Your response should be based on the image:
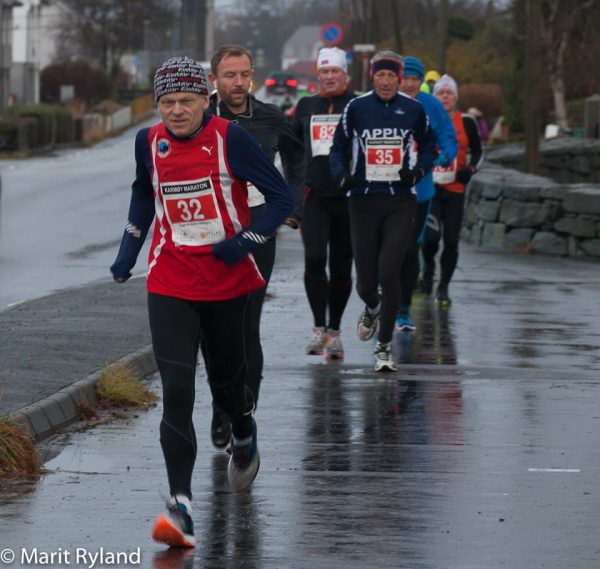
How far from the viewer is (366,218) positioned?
10562 millimetres

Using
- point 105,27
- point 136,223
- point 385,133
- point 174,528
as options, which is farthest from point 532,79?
point 105,27

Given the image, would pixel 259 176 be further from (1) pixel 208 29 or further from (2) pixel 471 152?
(1) pixel 208 29

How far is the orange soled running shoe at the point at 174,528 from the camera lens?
607 centimetres

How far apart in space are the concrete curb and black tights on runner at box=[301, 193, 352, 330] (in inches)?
57.7

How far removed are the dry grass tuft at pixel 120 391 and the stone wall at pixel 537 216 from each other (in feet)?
35.1

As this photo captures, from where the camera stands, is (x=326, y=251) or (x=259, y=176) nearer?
(x=259, y=176)

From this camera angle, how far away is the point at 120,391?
9.43 metres

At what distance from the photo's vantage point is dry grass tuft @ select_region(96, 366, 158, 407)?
371 inches

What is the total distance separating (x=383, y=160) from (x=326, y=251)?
77 centimetres

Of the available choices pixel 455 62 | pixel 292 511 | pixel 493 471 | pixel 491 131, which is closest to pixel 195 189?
pixel 292 511

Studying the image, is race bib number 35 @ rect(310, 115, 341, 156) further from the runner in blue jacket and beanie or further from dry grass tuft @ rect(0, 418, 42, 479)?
dry grass tuft @ rect(0, 418, 42, 479)

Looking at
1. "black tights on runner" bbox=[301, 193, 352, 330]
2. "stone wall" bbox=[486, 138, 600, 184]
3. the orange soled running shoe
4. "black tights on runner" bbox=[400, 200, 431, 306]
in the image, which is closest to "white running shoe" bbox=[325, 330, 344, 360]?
"black tights on runner" bbox=[301, 193, 352, 330]

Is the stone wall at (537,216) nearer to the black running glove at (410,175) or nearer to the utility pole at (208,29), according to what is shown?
the black running glove at (410,175)

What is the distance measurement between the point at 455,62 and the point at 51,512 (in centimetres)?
6154
